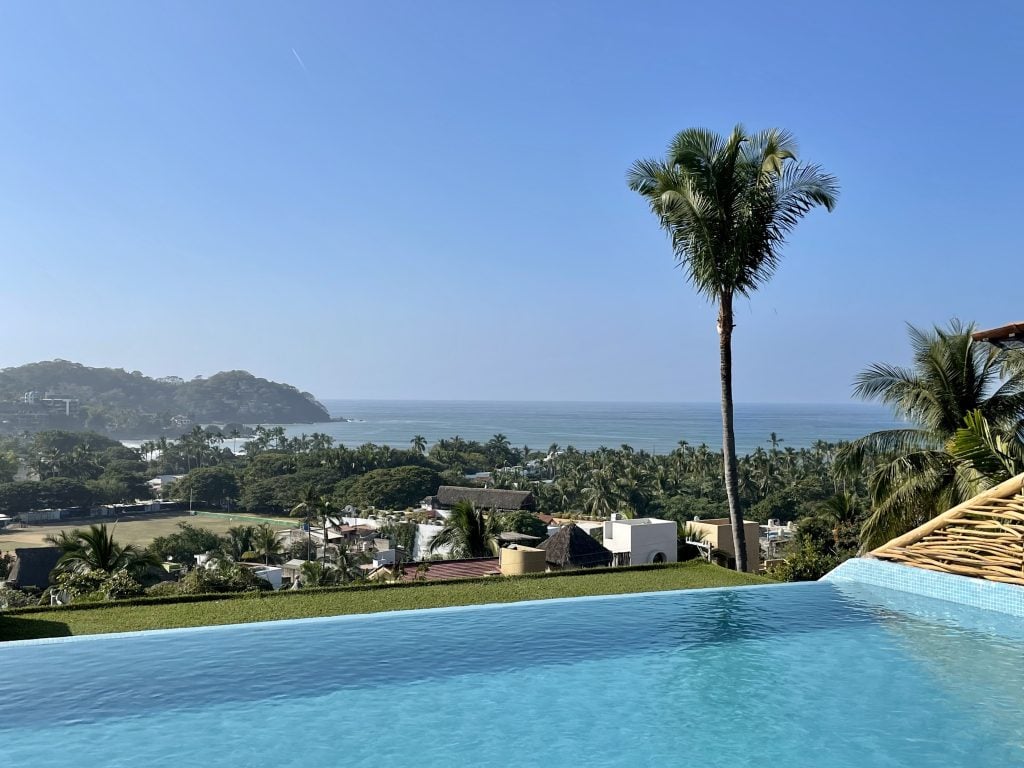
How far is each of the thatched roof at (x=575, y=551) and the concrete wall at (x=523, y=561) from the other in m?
10.1

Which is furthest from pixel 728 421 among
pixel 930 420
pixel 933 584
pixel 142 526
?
pixel 142 526

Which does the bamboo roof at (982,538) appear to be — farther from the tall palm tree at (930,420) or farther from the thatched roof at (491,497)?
the thatched roof at (491,497)

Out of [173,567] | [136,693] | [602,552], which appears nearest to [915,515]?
[136,693]

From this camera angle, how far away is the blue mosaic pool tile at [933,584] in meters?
9.82

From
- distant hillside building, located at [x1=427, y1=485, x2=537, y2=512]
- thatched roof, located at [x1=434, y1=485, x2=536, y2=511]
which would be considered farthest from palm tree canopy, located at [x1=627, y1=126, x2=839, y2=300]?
thatched roof, located at [x1=434, y1=485, x2=536, y2=511]

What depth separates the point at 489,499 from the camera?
63.5 m

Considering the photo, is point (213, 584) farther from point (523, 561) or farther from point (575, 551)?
point (575, 551)

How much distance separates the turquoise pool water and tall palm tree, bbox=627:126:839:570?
5.04 meters

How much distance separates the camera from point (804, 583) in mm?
11984

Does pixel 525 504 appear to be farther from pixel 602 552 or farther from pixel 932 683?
pixel 932 683

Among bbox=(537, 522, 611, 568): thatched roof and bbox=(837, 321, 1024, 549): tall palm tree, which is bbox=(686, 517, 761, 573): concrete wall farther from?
bbox=(837, 321, 1024, 549): tall palm tree

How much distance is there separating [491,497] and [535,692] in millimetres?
56760

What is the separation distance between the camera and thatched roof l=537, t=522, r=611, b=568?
79.2 ft

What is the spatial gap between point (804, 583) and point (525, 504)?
166 feet
